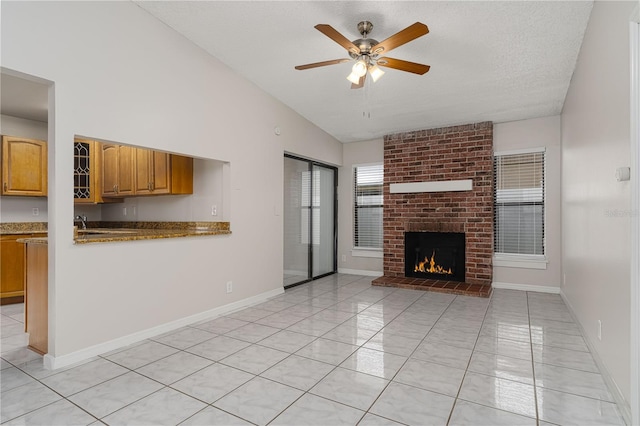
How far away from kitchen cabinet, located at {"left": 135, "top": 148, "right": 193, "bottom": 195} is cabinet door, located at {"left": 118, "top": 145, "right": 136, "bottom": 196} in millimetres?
123

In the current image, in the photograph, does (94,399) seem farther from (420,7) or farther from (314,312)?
(420,7)

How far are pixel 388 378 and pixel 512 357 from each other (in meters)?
1.10

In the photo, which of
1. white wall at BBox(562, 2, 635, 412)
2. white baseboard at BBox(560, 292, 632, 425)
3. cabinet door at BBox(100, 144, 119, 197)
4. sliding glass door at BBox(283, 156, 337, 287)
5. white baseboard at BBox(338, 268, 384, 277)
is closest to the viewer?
white baseboard at BBox(560, 292, 632, 425)

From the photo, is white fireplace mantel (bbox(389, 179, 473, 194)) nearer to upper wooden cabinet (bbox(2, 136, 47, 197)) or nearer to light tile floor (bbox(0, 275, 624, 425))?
light tile floor (bbox(0, 275, 624, 425))

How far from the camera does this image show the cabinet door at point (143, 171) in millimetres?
4371

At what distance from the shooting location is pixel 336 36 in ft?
8.34

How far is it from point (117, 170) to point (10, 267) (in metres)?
1.73

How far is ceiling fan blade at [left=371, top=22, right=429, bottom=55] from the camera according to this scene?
2341 mm

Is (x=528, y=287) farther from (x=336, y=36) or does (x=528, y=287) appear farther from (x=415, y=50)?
(x=336, y=36)

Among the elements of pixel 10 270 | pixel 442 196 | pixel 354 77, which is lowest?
pixel 10 270

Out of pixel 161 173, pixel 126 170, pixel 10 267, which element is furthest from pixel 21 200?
pixel 161 173

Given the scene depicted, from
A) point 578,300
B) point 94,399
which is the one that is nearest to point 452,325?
point 578,300

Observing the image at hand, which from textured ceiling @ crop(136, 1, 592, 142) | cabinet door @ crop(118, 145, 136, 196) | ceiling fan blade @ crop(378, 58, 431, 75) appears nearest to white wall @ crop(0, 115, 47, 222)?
cabinet door @ crop(118, 145, 136, 196)

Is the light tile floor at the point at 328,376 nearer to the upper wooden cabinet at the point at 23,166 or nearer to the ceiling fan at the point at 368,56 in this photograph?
the upper wooden cabinet at the point at 23,166
